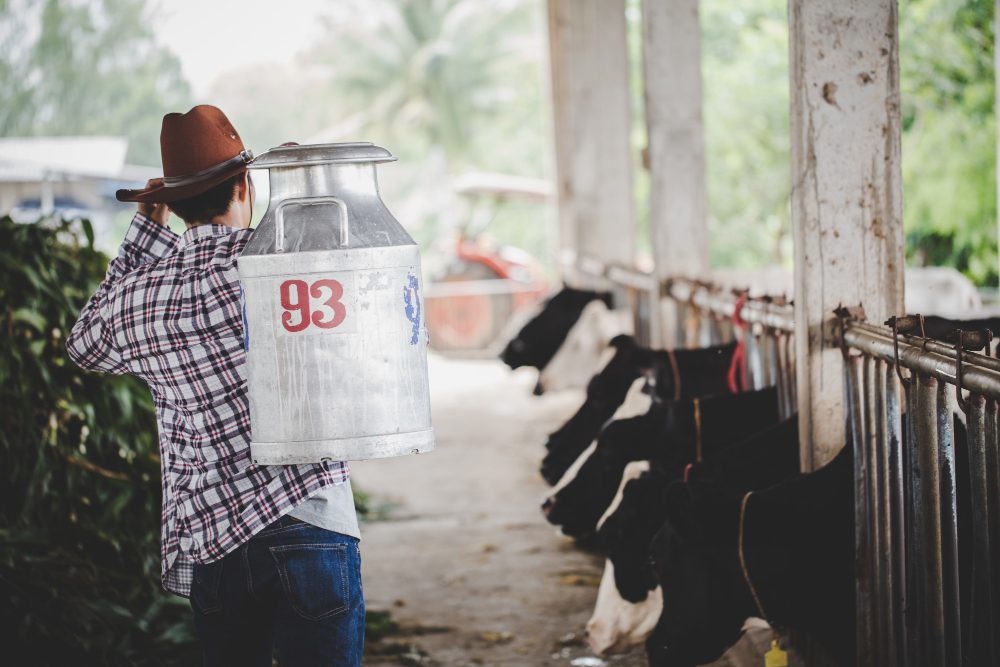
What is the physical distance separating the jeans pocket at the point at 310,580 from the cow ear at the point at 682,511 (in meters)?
0.92

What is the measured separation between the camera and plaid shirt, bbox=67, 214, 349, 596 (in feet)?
8.29

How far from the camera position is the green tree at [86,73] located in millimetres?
40969

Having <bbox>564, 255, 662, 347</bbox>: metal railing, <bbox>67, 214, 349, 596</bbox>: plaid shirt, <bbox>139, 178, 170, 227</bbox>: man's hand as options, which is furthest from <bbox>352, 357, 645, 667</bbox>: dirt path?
<bbox>139, 178, 170, 227</bbox>: man's hand

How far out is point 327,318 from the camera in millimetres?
2303

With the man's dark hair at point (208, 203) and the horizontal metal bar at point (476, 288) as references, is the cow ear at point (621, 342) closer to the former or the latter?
the man's dark hair at point (208, 203)

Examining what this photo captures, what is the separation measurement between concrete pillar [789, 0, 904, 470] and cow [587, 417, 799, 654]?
0.30 metres

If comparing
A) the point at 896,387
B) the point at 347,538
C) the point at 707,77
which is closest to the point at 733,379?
the point at 896,387

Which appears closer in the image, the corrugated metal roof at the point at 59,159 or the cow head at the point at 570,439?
the cow head at the point at 570,439

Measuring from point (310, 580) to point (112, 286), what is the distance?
789 millimetres

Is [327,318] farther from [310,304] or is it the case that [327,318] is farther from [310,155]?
[310,155]

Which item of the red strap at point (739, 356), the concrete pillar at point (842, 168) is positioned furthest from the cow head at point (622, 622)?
the red strap at point (739, 356)

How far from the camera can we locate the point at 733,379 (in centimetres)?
464

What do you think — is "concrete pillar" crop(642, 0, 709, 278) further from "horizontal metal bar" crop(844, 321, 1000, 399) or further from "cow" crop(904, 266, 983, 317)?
"horizontal metal bar" crop(844, 321, 1000, 399)

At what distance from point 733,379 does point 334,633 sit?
2.49m
